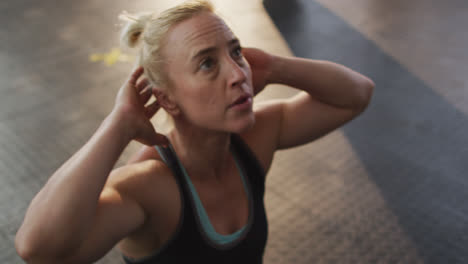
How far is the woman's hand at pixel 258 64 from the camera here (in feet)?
4.07

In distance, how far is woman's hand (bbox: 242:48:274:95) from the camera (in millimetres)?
1239

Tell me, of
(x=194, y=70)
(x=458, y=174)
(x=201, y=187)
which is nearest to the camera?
(x=194, y=70)

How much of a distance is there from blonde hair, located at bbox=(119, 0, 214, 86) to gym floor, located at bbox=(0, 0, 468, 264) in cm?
5

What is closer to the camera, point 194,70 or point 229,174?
point 194,70

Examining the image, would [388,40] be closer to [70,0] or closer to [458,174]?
[458,174]

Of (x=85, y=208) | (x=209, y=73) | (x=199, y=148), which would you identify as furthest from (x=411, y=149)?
(x=85, y=208)

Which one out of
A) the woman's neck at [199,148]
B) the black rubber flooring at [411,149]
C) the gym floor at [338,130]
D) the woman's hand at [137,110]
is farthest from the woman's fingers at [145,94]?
the black rubber flooring at [411,149]

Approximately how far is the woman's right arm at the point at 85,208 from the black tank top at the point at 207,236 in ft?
0.45

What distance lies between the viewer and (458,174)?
2166 millimetres

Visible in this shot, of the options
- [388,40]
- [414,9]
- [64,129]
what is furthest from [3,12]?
[414,9]

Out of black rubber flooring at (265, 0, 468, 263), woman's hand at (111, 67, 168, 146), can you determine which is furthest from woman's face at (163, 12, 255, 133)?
black rubber flooring at (265, 0, 468, 263)

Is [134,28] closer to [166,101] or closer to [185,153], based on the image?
[166,101]

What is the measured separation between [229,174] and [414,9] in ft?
11.1

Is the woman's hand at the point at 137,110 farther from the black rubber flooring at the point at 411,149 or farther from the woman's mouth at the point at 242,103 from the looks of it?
the black rubber flooring at the point at 411,149
